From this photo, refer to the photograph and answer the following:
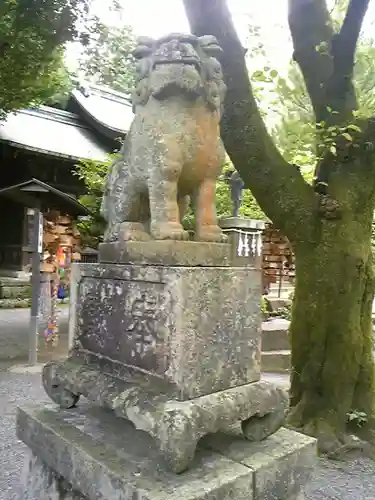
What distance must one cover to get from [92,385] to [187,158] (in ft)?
4.16

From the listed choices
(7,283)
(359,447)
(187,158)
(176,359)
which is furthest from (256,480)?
(7,283)

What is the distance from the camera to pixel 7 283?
1249 centimetres

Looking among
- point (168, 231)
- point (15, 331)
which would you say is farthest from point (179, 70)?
point (15, 331)

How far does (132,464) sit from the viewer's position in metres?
2.00

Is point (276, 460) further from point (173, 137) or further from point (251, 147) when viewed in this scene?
point (251, 147)

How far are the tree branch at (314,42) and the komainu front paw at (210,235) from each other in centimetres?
227

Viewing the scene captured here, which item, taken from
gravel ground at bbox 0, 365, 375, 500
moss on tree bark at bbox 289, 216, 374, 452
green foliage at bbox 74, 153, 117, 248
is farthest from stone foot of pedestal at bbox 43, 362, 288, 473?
green foliage at bbox 74, 153, 117, 248

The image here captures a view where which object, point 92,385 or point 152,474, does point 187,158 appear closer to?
point 92,385

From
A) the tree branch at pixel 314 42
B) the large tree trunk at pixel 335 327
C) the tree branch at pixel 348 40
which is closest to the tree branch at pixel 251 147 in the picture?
the large tree trunk at pixel 335 327

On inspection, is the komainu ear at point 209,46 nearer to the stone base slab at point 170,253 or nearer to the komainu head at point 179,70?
the komainu head at point 179,70

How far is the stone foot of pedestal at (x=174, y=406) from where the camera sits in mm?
1880

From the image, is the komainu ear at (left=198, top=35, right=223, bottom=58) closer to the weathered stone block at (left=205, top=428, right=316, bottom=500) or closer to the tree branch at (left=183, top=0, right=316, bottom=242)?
the tree branch at (left=183, top=0, right=316, bottom=242)

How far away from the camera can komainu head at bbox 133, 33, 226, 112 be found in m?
2.15

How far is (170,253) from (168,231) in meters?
0.12
